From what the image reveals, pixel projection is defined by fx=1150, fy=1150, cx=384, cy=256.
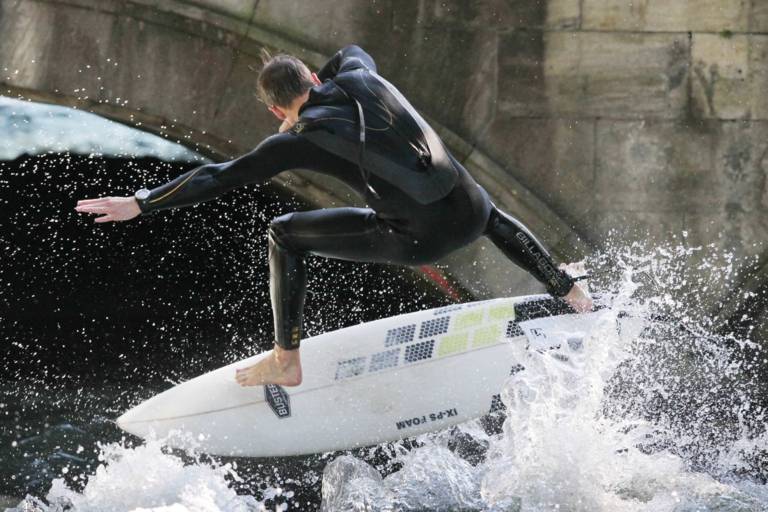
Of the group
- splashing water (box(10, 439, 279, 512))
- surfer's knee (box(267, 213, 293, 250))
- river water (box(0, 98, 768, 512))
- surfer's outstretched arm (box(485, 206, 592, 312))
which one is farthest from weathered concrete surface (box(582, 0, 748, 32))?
splashing water (box(10, 439, 279, 512))

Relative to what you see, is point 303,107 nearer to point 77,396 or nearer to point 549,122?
point 549,122

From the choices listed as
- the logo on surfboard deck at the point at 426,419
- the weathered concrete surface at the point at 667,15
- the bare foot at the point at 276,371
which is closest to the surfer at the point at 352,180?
the bare foot at the point at 276,371

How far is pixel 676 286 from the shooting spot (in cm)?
700

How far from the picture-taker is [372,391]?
17.2 ft

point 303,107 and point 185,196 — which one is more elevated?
point 303,107

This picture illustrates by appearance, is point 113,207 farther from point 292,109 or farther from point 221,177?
point 292,109

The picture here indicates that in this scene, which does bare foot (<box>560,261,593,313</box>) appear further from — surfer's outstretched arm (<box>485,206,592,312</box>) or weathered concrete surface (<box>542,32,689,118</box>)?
weathered concrete surface (<box>542,32,689,118</box>)

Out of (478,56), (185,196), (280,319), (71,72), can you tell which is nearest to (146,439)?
(280,319)

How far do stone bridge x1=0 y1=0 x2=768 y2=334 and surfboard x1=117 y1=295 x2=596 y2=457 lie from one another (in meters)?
1.83

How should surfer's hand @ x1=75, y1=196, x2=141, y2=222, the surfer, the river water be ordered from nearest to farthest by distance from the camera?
1. the surfer
2. surfer's hand @ x1=75, y1=196, x2=141, y2=222
3. the river water

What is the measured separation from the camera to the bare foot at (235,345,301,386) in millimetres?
4734

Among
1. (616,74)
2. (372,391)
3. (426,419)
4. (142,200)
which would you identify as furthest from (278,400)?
(616,74)

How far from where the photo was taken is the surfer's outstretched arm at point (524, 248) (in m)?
4.58

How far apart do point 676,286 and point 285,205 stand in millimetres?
2638
